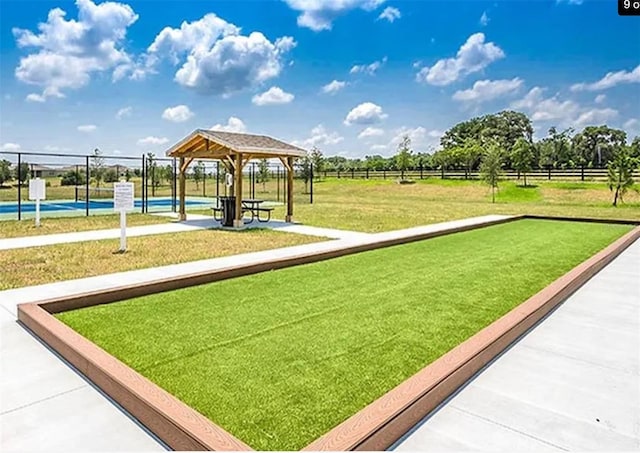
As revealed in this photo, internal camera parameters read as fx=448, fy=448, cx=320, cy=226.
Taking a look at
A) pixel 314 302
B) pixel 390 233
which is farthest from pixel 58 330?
pixel 390 233

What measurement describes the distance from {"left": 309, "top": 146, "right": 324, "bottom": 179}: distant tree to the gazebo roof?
92.6ft

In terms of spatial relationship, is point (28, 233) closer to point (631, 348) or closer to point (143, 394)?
point (143, 394)

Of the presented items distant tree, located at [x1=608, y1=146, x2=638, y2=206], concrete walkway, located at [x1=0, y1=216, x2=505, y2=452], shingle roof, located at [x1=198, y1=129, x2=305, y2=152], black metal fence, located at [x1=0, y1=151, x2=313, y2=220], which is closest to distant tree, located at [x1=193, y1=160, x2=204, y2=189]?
black metal fence, located at [x1=0, y1=151, x2=313, y2=220]

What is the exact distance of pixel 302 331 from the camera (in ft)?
12.8

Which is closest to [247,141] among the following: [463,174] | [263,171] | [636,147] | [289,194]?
[289,194]

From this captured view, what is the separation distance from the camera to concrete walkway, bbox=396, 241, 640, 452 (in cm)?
239

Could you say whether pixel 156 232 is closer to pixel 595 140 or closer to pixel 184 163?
pixel 184 163

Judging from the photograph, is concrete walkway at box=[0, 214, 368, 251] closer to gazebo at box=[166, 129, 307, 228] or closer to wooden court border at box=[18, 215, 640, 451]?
gazebo at box=[166, 129, 307, 228]

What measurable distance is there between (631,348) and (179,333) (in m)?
3.84

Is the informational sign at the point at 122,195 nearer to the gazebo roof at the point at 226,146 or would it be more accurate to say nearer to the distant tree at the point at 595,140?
the gazebo roof at the point at 226,146

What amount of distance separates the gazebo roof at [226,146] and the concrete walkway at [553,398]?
30.1ft

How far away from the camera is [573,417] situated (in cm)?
264

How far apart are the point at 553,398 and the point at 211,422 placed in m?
2.13

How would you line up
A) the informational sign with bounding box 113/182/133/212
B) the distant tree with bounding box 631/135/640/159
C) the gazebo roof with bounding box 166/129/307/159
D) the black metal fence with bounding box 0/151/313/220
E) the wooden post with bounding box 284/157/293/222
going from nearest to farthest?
the informational sign with bounding box 113/182/133/212 → the gazebo roof with bounding box 166/129/307/159 → the wooden post with bounding box 284/157/293/222 → the black metal fence with bounding box 0/151/313/220 → the distant tree with bounding box 631/135/640/159
